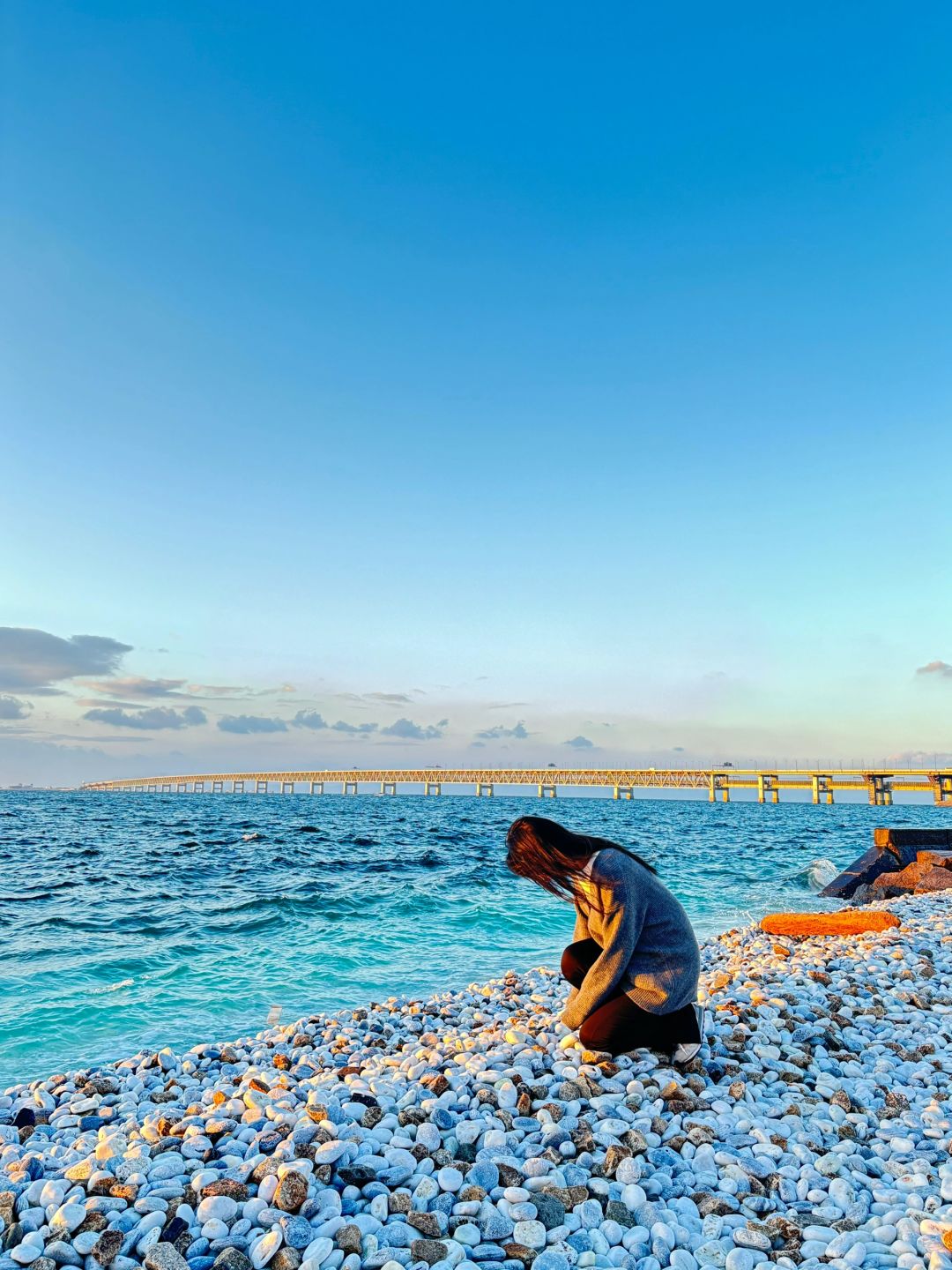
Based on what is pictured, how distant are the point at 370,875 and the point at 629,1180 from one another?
16.2 m

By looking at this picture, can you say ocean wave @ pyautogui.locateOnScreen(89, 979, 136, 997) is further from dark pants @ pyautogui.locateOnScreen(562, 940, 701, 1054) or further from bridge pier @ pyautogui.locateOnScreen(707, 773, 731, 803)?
bridge pier @ pyautogui.locateOnScreen(707, 773, 731, 803)

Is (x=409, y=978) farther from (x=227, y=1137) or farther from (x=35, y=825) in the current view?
(x=35, y=825)

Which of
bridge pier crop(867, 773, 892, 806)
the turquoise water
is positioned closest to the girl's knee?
the turquoise water

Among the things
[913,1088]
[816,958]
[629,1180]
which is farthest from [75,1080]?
[816,958]

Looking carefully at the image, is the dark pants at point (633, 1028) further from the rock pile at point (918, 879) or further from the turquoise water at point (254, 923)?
the rock pile at point (918, 879)

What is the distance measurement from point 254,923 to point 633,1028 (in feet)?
31.5

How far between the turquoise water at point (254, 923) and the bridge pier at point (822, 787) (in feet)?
247

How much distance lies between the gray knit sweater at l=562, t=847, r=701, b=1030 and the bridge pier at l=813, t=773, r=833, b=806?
10309 cm

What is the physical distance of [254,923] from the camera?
12.6 m

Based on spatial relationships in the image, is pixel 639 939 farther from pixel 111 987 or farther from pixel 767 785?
pixel 767 785

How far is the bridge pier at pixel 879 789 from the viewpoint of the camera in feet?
287

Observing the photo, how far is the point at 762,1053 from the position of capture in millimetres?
4625

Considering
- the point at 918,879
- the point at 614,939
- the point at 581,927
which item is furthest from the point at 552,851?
the point at 918,879

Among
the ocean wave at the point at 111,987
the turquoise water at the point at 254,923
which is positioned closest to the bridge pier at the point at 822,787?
the turquoise water at the point at 254,923
